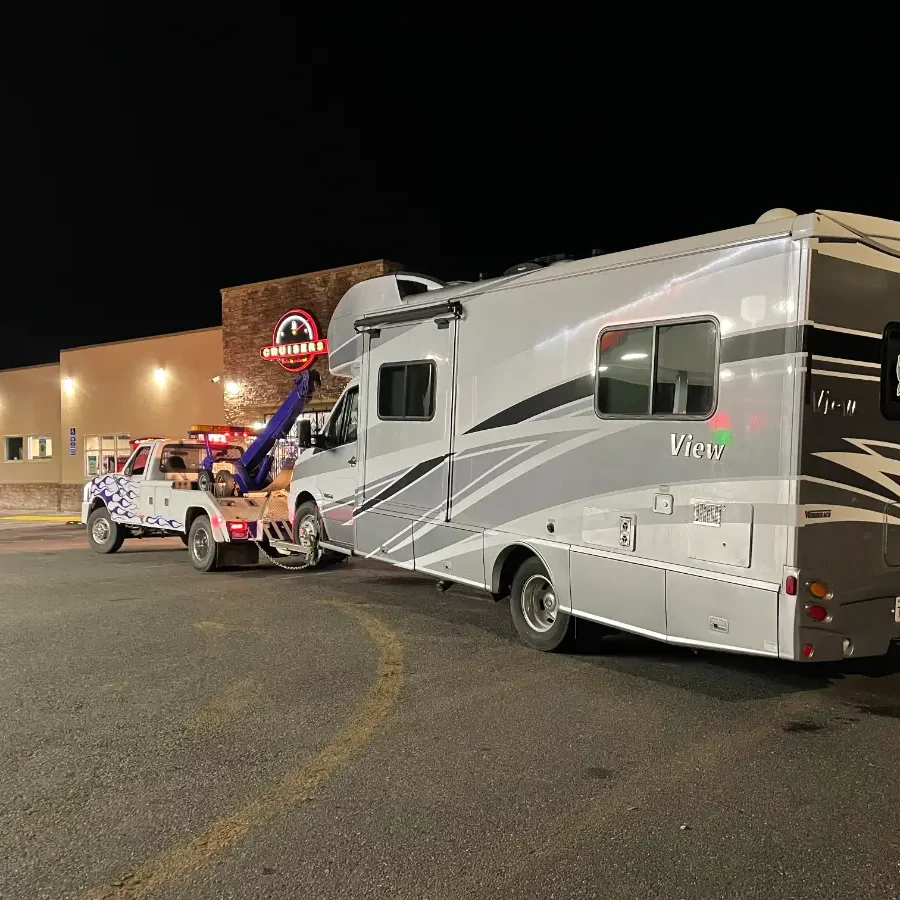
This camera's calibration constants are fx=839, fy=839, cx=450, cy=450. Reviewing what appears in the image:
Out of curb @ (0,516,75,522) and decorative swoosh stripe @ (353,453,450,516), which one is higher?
decorative swoosh stripe @ (353,453,450,516)

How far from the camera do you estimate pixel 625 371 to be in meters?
6.27

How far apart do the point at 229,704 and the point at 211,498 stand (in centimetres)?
628

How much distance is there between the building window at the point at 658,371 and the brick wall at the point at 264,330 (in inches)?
502

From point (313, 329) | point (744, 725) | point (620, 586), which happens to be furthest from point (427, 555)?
point (313, 329)

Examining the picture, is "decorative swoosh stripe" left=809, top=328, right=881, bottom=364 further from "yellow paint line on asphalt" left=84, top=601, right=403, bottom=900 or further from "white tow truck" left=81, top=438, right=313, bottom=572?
"white tow truck" left=81, top=438, right=313, bottom=572

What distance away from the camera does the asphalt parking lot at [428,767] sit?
355 cm

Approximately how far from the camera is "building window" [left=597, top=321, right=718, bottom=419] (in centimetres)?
574

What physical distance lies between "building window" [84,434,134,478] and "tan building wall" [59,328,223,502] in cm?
4

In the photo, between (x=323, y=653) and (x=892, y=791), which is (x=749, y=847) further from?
(x=323, y=653)

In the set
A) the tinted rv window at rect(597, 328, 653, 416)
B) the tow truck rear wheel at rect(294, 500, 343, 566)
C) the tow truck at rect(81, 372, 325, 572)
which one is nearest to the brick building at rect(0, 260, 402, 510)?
the tow truck at rect(81, 372, 325, 572)

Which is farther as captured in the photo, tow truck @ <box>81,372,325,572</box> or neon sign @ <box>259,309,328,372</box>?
neon sign @ <box>259,309,328,372</box>

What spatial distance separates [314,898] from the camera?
3338mm

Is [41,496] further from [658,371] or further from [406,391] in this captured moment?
[658,371]

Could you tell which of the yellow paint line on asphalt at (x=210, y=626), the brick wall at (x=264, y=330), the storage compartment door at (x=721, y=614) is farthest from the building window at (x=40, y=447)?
the storage compartment door at (x=721, y=614)
